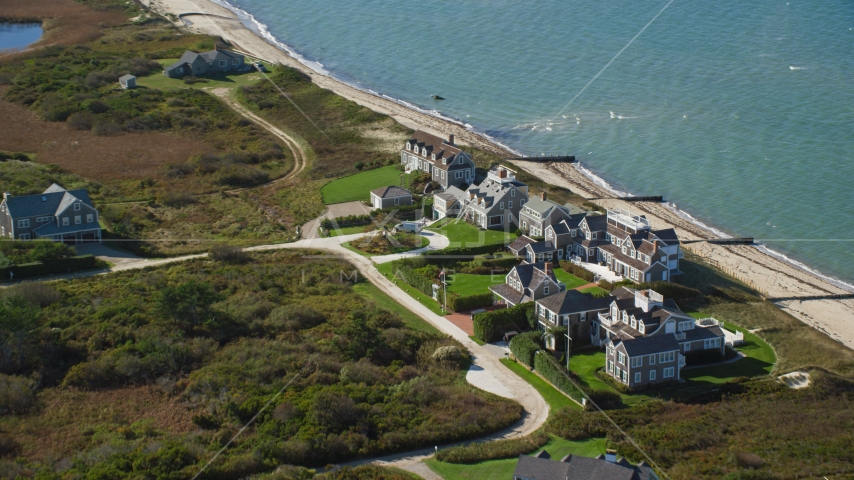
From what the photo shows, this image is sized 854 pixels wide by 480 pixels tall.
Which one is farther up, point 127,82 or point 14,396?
point 127,82

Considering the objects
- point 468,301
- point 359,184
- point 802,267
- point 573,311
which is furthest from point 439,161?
point 802,267

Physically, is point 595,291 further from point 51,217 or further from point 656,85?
point 656,85

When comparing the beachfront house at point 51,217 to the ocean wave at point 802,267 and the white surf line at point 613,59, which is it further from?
the white surf line at point 613,59

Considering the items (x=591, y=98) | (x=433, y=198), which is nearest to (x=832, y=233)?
(x=433, y=198)

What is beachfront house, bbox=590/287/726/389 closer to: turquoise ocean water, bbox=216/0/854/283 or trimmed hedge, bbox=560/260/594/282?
trimmed hedge, bbox=560/260/594/282

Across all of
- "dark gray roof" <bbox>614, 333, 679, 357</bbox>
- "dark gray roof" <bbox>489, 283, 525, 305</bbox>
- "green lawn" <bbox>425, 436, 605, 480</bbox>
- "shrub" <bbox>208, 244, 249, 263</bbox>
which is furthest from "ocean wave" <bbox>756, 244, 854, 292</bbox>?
"shrub" <bbox>208, 244, 249, 263</bbox>
